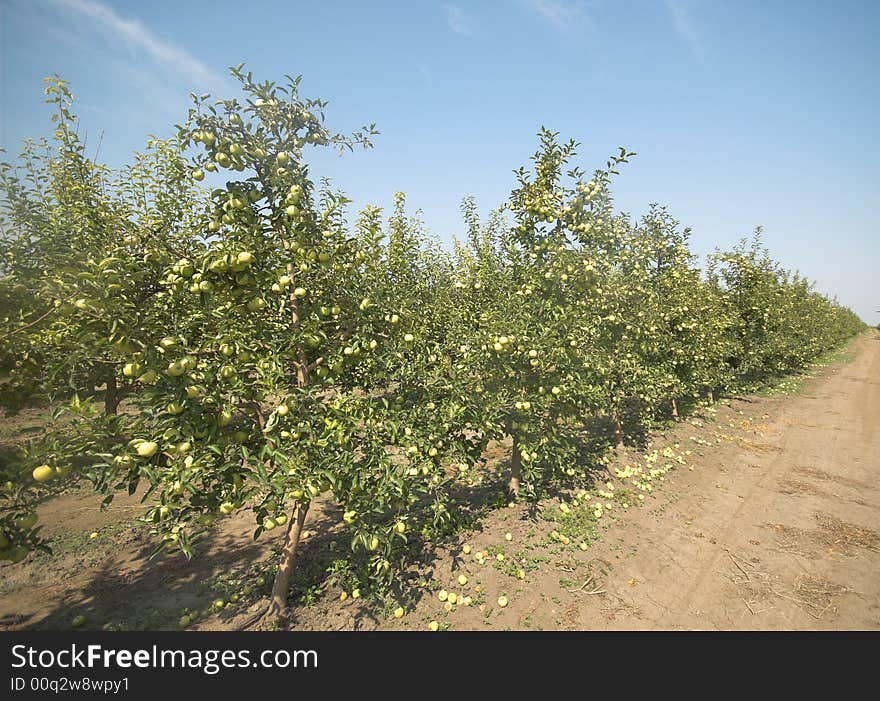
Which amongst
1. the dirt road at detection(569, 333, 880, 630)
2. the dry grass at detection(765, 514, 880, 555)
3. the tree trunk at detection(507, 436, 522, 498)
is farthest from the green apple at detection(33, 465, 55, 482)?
the dry grass at detection(765, 514, 880, 555)

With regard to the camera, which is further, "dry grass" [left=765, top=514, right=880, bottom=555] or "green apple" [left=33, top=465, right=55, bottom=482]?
"dry grass" [left=765, top=514, right=880, bottom=555]

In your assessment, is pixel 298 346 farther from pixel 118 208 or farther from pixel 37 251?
pixel 118 208

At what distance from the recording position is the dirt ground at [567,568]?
4824 mm

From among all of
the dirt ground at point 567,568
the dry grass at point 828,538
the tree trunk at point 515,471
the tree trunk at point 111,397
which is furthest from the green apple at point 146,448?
the dry grass at point 828,538

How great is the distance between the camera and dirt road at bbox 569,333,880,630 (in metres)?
4.81

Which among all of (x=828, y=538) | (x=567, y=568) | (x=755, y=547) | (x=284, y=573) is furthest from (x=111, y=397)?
(x=828, y=538)

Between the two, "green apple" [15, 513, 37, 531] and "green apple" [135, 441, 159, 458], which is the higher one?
"green apple" [135, 441, 159, 458]

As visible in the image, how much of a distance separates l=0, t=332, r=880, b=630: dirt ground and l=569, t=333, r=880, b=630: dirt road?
0.08 ft

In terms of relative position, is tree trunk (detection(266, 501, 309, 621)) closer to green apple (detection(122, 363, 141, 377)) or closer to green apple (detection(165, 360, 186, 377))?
green apple (detection(165, 360, 186, 377))

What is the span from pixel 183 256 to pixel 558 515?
6.53 m

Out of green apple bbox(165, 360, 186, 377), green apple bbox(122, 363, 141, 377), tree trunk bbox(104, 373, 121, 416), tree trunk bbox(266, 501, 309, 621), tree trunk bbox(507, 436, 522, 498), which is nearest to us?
green apple bbox(122, 363, 141, 377)

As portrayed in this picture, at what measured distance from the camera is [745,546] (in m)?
6.20

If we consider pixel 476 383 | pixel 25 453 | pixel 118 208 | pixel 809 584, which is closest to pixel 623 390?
pixel 809 584

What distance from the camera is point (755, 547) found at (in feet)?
20.3
